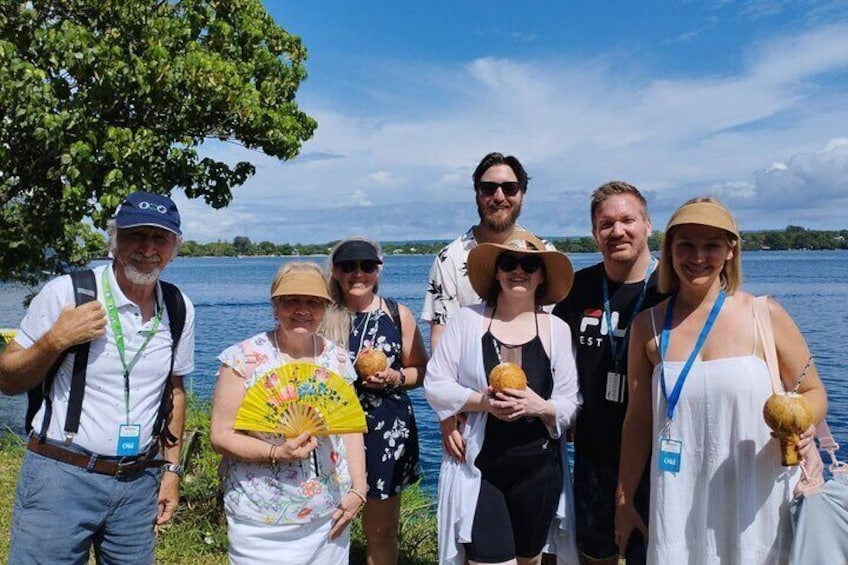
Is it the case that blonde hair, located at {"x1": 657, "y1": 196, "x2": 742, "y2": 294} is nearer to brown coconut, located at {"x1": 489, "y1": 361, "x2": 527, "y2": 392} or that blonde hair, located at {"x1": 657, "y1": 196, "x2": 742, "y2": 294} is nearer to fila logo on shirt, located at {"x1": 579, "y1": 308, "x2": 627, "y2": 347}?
fila logo on shirt, located at {"x1": 579, "y1": 308, "x2": 627, "y2": 347}

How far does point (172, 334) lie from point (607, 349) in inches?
90.8

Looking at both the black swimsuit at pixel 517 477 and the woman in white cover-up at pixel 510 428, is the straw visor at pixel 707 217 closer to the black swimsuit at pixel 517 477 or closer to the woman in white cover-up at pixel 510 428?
the woman in white cover-up at pixel 510 428

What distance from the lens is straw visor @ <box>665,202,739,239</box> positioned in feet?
9.32

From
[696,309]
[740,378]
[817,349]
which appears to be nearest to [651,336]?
[696,309]

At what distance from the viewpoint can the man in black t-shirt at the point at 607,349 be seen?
358 centimetres

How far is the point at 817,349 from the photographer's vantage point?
2372 cm

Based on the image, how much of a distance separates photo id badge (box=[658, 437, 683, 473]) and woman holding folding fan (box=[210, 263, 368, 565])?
1505mm

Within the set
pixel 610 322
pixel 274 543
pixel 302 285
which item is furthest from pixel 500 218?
pixel 274 543

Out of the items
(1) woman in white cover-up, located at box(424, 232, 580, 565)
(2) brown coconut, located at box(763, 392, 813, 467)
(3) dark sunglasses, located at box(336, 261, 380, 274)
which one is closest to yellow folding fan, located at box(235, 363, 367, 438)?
(1) woman in white cover-up, located at box(424, 232, 580, 565)

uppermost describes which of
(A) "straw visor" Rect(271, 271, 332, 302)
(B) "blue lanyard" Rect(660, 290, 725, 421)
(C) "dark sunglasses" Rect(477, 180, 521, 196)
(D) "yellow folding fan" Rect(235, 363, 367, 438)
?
(C) "dark sunglasses" Rect(477, 180, 521, 196)

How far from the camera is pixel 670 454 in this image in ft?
9.56

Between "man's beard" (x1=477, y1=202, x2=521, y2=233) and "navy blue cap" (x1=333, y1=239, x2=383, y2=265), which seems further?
"man's beard" (x1=477, y1=202, x2=521, y2=233)

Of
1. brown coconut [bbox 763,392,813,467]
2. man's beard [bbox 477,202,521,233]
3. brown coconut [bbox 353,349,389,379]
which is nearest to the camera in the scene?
brown coconut [bbox 763,392,813,467]

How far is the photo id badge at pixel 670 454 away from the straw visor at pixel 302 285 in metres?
1.74
